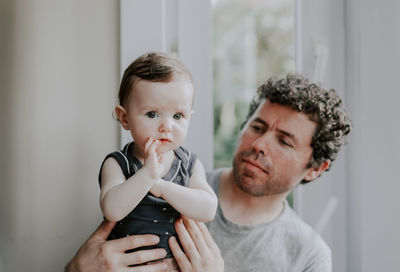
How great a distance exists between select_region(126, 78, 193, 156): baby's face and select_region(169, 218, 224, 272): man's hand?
25cm

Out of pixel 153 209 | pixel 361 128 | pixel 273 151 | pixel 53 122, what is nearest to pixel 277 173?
pixel 273 151

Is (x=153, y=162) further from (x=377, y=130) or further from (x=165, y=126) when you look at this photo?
(x=377, y=130)

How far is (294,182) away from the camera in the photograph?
4.57 feet

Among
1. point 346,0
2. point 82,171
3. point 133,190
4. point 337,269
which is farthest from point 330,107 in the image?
point 82,171

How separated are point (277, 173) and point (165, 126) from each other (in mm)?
529

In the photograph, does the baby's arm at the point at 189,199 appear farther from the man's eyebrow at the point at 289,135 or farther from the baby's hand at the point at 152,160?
the man's eyebrow at the point at 289,135

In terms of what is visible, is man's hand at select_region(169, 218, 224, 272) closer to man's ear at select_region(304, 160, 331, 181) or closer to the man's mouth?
the man's mouth

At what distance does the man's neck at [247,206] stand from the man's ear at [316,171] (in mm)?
119

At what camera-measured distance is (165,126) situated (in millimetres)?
970

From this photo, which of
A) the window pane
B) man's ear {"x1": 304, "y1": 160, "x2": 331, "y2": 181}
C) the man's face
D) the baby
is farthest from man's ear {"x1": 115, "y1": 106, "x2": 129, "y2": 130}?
man's ear {"x1": 304, "y1": 160, "x2": 331, "y2": 181}

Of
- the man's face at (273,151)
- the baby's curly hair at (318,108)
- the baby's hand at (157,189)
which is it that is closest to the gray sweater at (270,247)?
the man's face at (273,151)

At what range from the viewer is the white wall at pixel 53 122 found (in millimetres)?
1312

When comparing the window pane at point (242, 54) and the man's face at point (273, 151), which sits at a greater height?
the window pane at point (242, 54)

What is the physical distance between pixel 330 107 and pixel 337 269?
0.64 meters
